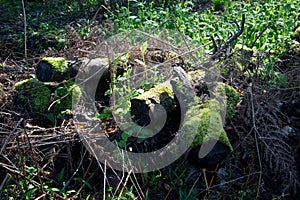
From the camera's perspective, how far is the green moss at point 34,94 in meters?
4.20

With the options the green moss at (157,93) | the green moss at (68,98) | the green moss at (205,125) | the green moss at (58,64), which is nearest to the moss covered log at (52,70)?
the green moss at (58,64)

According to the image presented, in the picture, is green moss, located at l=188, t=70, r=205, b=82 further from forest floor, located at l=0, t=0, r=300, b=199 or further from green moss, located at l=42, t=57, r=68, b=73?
green moss, located at l=42, t=57, r=68, b=73

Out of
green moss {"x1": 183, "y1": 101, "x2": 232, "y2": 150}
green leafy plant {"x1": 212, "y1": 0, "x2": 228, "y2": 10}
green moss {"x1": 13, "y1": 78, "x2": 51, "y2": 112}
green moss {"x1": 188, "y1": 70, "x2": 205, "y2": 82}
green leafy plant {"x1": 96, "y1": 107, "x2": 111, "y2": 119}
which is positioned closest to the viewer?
green moss {"x1": 183, "y1": 101, "x2": 232, "y2": 150}

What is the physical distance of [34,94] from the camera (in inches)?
168

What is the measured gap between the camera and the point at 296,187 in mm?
3635

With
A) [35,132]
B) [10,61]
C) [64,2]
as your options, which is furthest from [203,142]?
[64,2]

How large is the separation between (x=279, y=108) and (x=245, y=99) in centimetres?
41

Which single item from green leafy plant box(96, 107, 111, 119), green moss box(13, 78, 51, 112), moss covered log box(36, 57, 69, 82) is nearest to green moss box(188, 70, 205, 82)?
green leafy plant box(96, 107, 111, 119)

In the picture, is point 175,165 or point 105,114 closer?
point 175,165

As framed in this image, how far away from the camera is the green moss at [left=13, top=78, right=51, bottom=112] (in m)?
4.20

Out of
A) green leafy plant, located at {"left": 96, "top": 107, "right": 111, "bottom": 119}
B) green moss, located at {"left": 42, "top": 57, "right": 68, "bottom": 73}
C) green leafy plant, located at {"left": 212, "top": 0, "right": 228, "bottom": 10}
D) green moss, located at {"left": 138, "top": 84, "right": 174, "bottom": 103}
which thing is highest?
green moss, located at {"left": 138, "top": 84, "right": 174, "bottom": 103}

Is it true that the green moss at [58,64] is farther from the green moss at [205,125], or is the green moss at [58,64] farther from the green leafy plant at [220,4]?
the green leafy plant at [220,4]

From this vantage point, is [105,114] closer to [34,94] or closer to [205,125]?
[34,94]

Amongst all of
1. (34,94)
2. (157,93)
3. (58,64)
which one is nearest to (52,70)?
(58,64)
